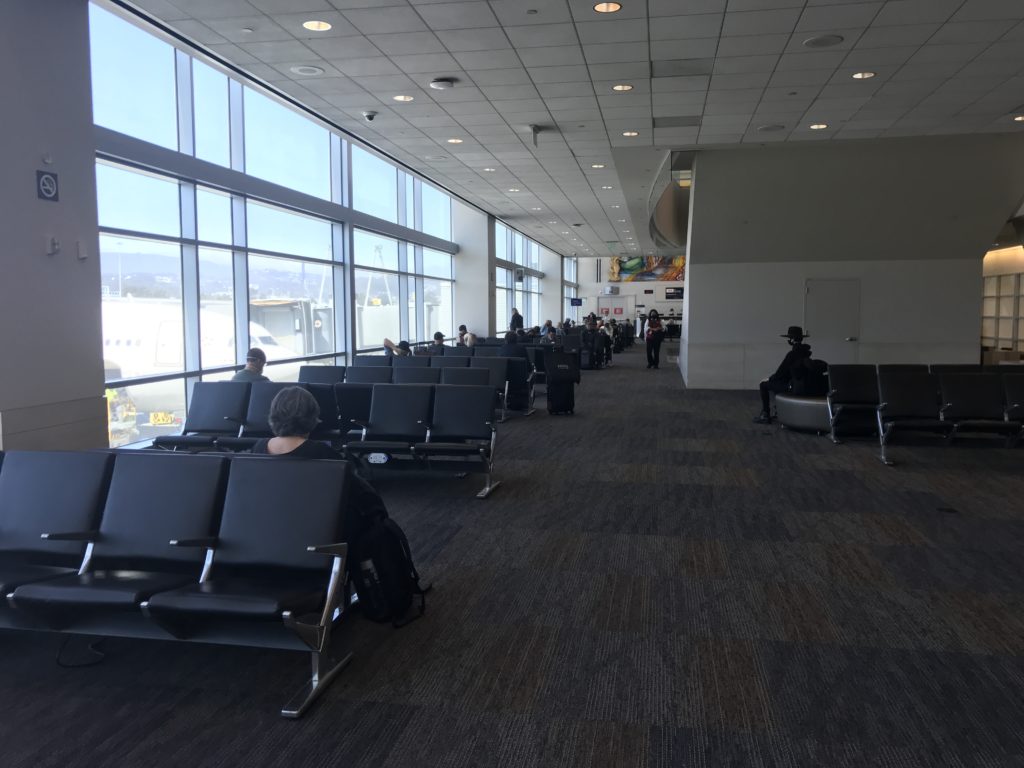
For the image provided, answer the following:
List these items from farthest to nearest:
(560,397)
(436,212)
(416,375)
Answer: (436,212) → (560,397) → (416,375)

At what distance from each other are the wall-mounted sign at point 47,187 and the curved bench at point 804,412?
8.45 m

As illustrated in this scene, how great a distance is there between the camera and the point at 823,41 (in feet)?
23.2

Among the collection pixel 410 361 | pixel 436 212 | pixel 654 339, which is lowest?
pixel 410 361

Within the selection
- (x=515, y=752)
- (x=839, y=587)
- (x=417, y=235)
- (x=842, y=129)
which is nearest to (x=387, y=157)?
(x=417, y=235)

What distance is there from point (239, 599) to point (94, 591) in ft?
2.07

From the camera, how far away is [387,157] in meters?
13.4

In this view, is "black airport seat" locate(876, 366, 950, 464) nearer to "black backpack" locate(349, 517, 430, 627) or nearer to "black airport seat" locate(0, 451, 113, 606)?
"black backpack" locate(349, 517, 430, 627)

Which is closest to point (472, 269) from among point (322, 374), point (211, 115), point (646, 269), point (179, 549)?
point (211, 115)

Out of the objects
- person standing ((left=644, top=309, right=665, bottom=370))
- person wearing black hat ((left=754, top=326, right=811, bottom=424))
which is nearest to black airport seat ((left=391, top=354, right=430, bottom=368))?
person wearing black hat ((left=754, top=326, right=811, bottom=424))

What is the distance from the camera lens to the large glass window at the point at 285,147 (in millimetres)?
10070

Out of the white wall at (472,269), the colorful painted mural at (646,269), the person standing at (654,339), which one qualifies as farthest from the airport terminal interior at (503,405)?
the colorful painted mural at (646,269)

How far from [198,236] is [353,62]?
2787mm

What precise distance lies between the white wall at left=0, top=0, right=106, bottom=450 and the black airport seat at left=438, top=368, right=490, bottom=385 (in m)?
3.50

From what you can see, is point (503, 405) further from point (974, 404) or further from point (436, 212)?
point (436, 212)
